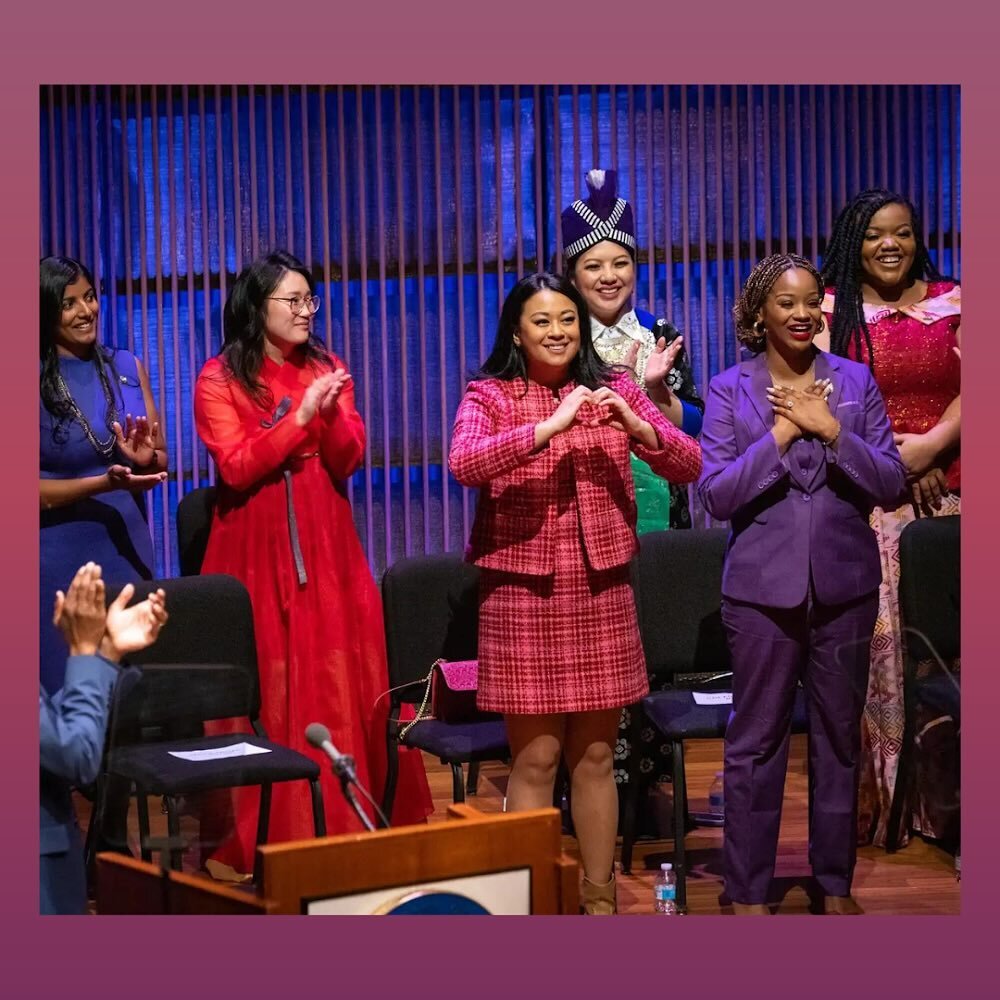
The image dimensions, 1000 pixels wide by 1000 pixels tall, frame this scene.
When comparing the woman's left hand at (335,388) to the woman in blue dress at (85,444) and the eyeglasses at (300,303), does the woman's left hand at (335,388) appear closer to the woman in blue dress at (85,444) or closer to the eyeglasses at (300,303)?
the eyeglasses at (300,303)

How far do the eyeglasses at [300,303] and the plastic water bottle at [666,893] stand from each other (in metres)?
1.59

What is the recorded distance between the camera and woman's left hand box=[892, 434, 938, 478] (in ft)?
14.7

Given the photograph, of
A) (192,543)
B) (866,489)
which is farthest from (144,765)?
(866,489)

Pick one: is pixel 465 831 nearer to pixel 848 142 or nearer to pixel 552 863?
pixel 552 863

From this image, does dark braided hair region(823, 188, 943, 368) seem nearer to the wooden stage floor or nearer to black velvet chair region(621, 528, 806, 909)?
black velvet chair region(621, 528, 806, 909)

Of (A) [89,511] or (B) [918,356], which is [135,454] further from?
(B) [918,356]

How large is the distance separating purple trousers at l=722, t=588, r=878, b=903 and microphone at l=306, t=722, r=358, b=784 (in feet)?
3.74

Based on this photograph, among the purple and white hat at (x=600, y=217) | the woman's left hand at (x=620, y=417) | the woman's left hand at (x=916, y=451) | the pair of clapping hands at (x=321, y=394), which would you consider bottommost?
the woman's left hand at (x=916, y=451)

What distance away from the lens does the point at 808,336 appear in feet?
14.2

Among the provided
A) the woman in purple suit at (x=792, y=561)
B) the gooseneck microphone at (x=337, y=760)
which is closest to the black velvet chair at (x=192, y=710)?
the gooseneck microphone at (x=337, y=760)

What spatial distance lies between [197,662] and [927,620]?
65.7 inches

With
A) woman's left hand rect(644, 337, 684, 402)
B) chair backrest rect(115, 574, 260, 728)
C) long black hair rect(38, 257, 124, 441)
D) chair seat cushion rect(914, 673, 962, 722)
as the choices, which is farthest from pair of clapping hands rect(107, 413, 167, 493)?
chair seat cushion rect(914, 673, 962, 722)

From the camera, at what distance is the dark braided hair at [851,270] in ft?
14.7

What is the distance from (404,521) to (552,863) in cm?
113
